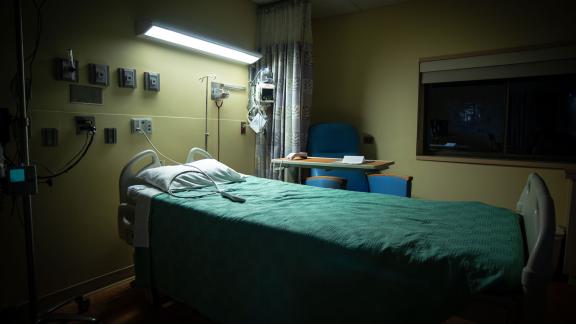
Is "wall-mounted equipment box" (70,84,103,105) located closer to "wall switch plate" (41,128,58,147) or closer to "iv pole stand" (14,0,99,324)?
"wall switch plate" (41,128,58,147)

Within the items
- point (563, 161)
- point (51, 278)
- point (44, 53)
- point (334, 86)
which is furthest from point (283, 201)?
point (563, 161)

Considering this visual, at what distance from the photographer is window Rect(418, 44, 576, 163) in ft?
9.64

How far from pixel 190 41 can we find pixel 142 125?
75 centimetres

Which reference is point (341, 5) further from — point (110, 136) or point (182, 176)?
point (110, 136)

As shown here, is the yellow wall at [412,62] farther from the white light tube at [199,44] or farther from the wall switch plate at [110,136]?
the wall switch plate at [110,136]

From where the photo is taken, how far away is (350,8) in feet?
11.9

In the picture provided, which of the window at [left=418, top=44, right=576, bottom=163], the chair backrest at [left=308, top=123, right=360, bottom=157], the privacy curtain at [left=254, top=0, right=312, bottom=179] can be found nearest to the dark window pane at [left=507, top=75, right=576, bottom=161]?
the window at [left=418, top=44, right=576, bottom=163]

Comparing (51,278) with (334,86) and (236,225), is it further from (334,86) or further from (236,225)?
(334,86)

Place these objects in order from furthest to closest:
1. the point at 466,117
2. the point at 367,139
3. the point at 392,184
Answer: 1. the point at 367,139
2. the point at 466,117
3. the point at 392,184

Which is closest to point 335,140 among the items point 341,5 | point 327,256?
point 341,5

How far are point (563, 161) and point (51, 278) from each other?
398 cm

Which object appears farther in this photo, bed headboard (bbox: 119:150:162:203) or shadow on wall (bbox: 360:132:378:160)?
shadow on wall (bbox: 360:132:378:160)

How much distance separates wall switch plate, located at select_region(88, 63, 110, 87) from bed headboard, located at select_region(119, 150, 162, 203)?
0.54m

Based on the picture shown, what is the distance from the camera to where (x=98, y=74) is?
2.24 m
